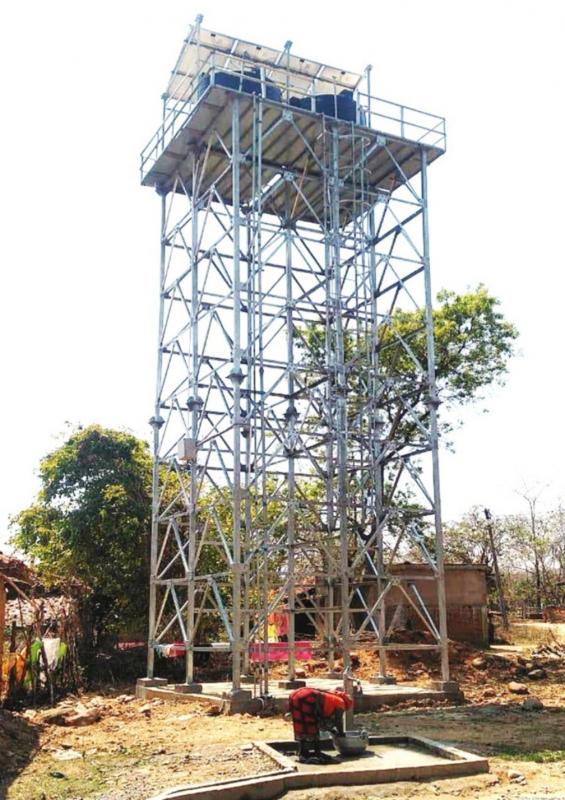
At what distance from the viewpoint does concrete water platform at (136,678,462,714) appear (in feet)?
50.7

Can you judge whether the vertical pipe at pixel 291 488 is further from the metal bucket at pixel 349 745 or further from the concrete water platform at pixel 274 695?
the metal bucket at pixel 349 745

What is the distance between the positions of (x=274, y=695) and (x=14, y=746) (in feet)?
16.8

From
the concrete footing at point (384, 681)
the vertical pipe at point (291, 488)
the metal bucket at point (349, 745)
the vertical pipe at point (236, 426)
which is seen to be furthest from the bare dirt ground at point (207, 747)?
the vertical pipe at point (291, 488)

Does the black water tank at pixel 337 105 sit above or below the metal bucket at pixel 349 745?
above

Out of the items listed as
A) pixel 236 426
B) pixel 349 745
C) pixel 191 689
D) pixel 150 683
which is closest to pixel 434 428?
pixel 236 426

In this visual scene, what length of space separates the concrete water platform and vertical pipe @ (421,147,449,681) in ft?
3.03

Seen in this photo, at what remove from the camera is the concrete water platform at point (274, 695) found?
50.7ft

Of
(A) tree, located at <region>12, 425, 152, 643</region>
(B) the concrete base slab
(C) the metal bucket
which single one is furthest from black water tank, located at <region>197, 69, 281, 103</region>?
(B) the concrete base slab

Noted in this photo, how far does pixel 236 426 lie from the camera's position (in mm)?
16422

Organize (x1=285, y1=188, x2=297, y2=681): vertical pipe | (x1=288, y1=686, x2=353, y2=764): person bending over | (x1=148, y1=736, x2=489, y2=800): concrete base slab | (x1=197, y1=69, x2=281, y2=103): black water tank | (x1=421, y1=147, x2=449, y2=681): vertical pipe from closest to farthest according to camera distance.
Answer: (x1=148, y1=736, x2=489, y2=800): concrete base slab
(x1=288, y1=686, x2=353, y2=764): person bending over
(x1=421, y1=147, x2=449, y2=681): vertical pipe
(x1=285, y1=188, x2=297, y2=681): vertical pipe
(x1=197, y1=69, x2=281, y2=103): black water tank

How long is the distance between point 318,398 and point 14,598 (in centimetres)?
1014

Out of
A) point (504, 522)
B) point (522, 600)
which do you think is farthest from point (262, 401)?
point (504, 522)

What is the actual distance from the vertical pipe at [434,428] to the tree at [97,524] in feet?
31.8

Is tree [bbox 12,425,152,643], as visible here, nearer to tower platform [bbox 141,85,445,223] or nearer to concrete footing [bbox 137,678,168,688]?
concrete footing [bbox 137,678,168,688]
